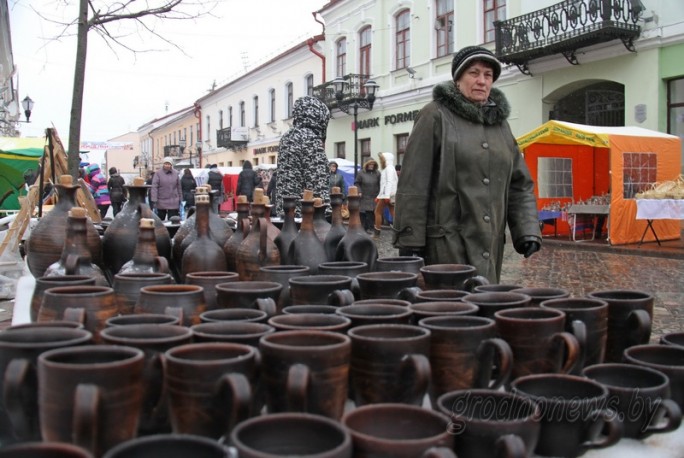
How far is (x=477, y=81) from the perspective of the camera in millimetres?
2873

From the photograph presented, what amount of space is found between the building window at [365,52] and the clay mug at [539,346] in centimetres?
1923

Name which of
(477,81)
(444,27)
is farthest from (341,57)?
(477,81)

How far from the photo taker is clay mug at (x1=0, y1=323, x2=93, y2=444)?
1086 millimetres

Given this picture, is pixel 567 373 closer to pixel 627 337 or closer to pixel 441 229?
pixel 627 337

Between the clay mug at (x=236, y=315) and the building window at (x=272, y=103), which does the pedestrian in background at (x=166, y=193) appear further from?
the building window at (x=272, y=103)

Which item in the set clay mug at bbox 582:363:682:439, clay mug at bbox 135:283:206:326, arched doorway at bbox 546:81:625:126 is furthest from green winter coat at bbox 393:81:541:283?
arched doorway at bbox 546:81:625:126

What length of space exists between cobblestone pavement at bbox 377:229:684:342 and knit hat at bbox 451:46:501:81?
2.89 metres

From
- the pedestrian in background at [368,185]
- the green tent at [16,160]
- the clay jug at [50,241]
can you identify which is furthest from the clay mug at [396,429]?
the pedestrian in background at [368,185]

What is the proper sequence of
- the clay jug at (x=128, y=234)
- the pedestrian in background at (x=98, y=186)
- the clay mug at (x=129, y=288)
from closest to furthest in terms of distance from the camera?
the clay mug at (x=129, y=288) < the clay jug at (x=128, y=234) < the pedestrian in background at (x=98, y=186)

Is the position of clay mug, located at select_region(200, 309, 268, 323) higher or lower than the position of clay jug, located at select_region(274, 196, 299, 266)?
lower

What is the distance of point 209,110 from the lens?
37.0 metres

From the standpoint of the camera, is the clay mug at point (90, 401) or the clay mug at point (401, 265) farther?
the clay mug at point (401, 265)

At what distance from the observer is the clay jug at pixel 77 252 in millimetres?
2191

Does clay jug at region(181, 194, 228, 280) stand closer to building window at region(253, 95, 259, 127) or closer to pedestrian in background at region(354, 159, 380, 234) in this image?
pedestrian in background at region(354, 159, 380, 234)
